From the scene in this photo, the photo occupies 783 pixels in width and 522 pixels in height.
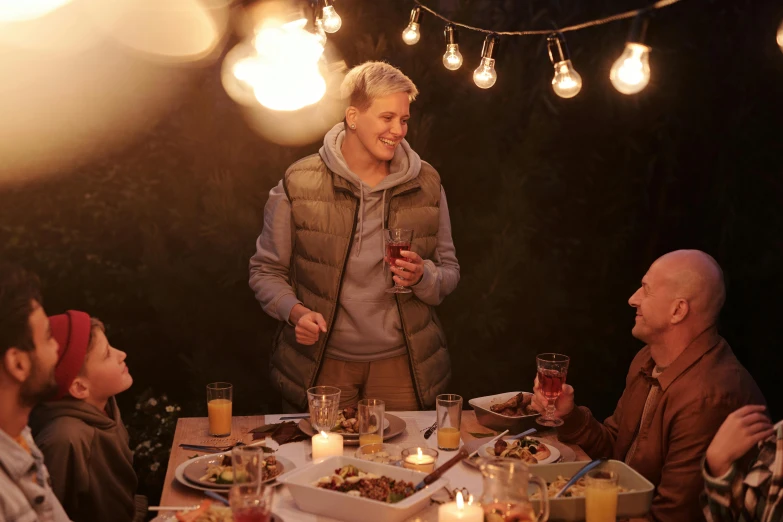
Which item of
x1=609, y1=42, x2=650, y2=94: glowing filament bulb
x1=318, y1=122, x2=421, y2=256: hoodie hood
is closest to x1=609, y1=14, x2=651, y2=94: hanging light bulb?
x1=609, y1=42, x2=650, y2=94: glowing filament bulb

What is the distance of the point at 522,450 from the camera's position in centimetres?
263

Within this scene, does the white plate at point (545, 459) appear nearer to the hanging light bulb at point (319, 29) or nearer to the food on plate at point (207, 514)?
the food on plate at point (207, 514)

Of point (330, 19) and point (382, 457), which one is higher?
point (330, 19)

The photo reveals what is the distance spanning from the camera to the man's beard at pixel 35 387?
2.07m

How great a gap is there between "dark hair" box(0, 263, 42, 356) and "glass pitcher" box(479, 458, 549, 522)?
1.15 m

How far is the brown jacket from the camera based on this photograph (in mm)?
2568

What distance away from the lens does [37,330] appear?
6.86 feet

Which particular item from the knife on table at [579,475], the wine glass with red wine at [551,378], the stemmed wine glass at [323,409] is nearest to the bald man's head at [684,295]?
the wine glass with red wine at [551,378]

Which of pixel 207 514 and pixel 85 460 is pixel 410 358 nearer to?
pixel 85 460

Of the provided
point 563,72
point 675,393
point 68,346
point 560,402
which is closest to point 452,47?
point 563,72

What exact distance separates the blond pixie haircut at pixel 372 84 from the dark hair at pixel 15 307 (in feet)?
6.10

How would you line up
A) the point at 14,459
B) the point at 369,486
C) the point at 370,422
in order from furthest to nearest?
the point at 370,422 → the point at 369,486 → the point at 14,459

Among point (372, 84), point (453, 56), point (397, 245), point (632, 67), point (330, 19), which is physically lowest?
point (397, 245)

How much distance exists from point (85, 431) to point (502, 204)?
2.95m
